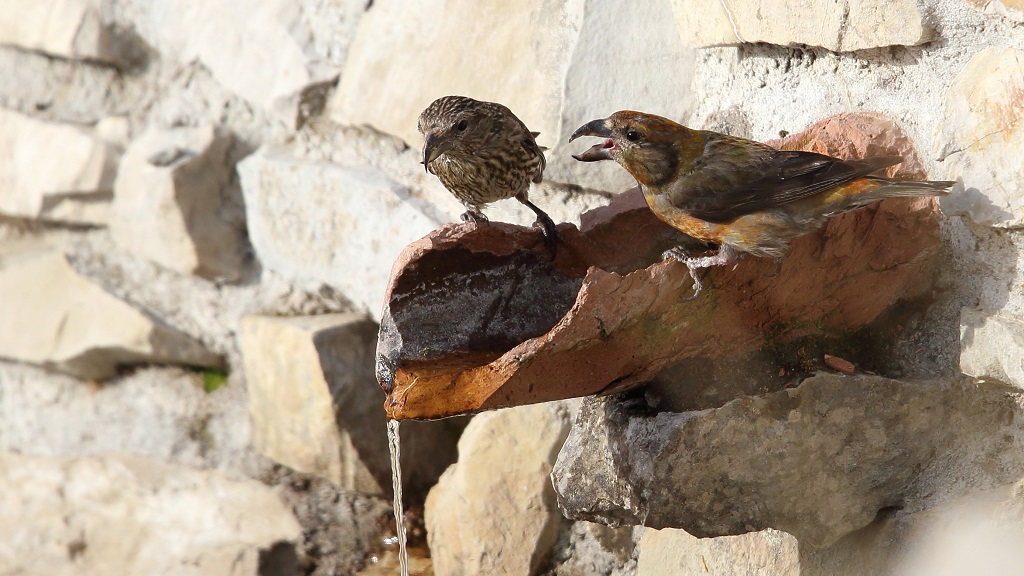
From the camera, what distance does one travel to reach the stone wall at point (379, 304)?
2137 millimetres

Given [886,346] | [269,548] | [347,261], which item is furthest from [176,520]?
[886,346]

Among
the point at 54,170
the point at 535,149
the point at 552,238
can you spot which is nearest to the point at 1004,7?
the point at 552,238

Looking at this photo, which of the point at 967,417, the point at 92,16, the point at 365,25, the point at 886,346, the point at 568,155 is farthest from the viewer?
the point at 92,16

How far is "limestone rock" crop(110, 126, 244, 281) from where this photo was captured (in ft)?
13.1

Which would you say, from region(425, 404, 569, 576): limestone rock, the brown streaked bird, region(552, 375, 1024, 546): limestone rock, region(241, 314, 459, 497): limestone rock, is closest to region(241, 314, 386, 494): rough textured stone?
region(241, 314, 459, 497): limestone rock

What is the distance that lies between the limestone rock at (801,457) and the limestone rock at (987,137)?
38cm

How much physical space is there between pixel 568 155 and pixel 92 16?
2.26m

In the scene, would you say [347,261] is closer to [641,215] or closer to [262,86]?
[262,86]

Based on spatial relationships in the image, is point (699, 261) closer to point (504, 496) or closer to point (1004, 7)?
point (1004, 7)

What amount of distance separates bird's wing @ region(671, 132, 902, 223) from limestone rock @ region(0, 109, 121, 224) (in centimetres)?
288

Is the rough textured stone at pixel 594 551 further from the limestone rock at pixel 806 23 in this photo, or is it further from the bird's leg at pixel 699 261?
the limestone rock at pixel 806 23

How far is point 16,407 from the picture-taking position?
180 inches

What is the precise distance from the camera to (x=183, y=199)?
400cm

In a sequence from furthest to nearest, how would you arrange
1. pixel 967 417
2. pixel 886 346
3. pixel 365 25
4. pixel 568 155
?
pixel 365 25 < pixel 568 155 < pixel 886 346 < pixel 967 417
